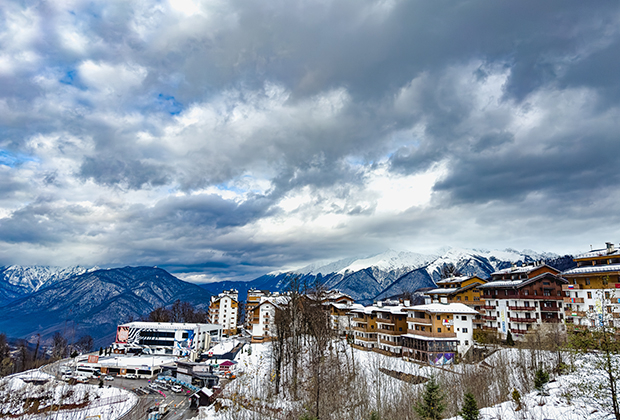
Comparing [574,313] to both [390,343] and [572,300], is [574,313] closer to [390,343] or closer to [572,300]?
[572,300]

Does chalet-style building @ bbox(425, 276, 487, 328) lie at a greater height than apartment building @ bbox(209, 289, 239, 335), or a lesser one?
greater

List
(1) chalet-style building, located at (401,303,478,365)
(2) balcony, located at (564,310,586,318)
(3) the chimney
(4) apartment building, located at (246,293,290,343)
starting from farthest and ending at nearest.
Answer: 1. (4) apartment building, located at (246,293,290,343)
2. (3) the chimney
3. (2) balcony, located at (564,310,586,318)
4. (1) chalet-style building, located at (401,303,478,365)

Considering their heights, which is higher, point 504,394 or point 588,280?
point 588,280

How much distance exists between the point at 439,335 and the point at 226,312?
323 ft

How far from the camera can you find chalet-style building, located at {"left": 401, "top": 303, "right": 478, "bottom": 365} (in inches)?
2090

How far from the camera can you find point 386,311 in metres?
65.4

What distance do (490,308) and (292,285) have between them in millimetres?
42731

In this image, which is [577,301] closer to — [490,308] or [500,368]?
[490,308]

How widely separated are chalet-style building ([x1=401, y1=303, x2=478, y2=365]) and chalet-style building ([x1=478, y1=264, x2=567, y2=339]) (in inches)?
502

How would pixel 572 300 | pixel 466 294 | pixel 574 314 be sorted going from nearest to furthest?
pixel 574 314
pixel 572 300
pixel 466 294

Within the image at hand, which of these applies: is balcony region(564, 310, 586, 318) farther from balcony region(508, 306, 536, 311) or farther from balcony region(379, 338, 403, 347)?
balcony region(379, 338, 403, 347)

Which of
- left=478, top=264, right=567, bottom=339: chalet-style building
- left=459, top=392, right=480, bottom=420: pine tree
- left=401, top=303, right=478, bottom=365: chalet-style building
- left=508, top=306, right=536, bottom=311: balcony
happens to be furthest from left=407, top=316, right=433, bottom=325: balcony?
left=459, top=392, right=480, bottom=420: pine tree

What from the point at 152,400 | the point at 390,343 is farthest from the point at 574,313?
the point at 152,400

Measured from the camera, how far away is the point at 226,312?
13375 cm
